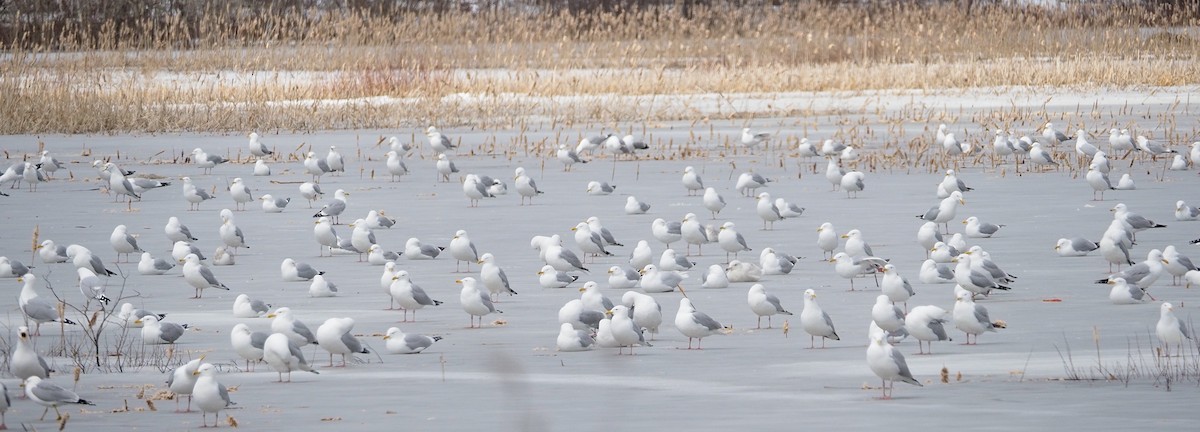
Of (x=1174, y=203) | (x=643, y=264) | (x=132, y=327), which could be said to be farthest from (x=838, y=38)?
(x=132, y=327)

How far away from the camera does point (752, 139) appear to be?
2216cm

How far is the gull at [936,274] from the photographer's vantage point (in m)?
10.7

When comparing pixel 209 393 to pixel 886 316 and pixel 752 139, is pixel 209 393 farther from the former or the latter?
pixel 752 139

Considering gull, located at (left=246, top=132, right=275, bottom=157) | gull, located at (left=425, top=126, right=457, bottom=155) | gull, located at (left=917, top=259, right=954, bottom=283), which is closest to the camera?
gull, located at (left=917, top=259, right=954, bottom=283)

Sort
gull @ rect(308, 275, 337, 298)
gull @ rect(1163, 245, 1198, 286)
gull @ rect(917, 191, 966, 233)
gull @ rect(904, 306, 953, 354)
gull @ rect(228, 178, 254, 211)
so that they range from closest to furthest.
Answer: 1. gull @ rect(904, 306, 953, 354)
2. gull @ rect(1163, 245, 1198, 286)
3. gull @ rect(308, 275, 337, 298)
4. gull @ rect(917, 191, 966, 233)
5. gull @ rect(228, 178, 254, 211)

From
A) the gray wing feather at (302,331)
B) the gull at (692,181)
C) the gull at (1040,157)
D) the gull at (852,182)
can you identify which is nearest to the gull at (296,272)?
the gray wing feather at (302,331)

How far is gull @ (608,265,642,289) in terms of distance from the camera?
35.6 feet

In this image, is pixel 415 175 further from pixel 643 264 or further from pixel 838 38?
pixel 838 38

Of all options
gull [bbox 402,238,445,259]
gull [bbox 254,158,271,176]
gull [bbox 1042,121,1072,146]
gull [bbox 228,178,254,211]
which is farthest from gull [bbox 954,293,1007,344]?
gull [bbox 1042,121,1072,146]

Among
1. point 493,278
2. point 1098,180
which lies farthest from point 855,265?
point 1098,180

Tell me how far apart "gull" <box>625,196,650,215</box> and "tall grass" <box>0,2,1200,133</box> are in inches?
467

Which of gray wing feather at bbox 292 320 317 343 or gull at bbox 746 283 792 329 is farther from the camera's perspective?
gull at bbox 746 283 792 329

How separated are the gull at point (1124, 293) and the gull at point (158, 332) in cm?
498

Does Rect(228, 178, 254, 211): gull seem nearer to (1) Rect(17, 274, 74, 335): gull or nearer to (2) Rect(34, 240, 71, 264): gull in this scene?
(2) Rect(34, 240, 71, 264): gull
